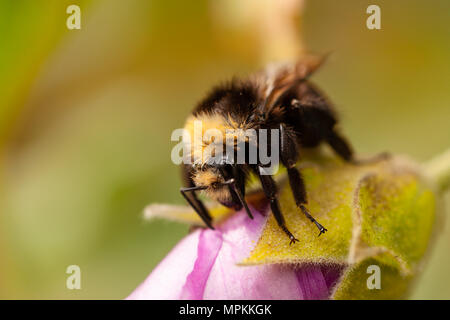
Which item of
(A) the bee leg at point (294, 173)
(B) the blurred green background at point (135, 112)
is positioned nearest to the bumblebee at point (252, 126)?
(A) the bee leg at point (294, 173)

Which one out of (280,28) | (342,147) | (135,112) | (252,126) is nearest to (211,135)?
(252,126)

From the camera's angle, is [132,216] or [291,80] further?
[132,216]

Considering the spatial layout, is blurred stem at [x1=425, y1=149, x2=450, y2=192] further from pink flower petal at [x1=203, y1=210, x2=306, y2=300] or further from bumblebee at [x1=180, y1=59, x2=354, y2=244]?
pink flower petal at [x1=203, y1=210, x2=306, y2=300]

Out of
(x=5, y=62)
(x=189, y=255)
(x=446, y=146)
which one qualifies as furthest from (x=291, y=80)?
(x=446, y=146)

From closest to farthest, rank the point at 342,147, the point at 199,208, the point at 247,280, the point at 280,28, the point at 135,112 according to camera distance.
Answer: the point at 247,280 < the point at 199,208 < the point at 342,147 < the point at 280,28 < the point at 135,112

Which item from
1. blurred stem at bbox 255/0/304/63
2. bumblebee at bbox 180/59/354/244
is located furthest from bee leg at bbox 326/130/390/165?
blurred stem at bbox 255/0/304/63

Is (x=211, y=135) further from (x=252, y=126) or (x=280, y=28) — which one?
(x=280, y=28)

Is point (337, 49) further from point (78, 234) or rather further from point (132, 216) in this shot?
point (78, 234)
